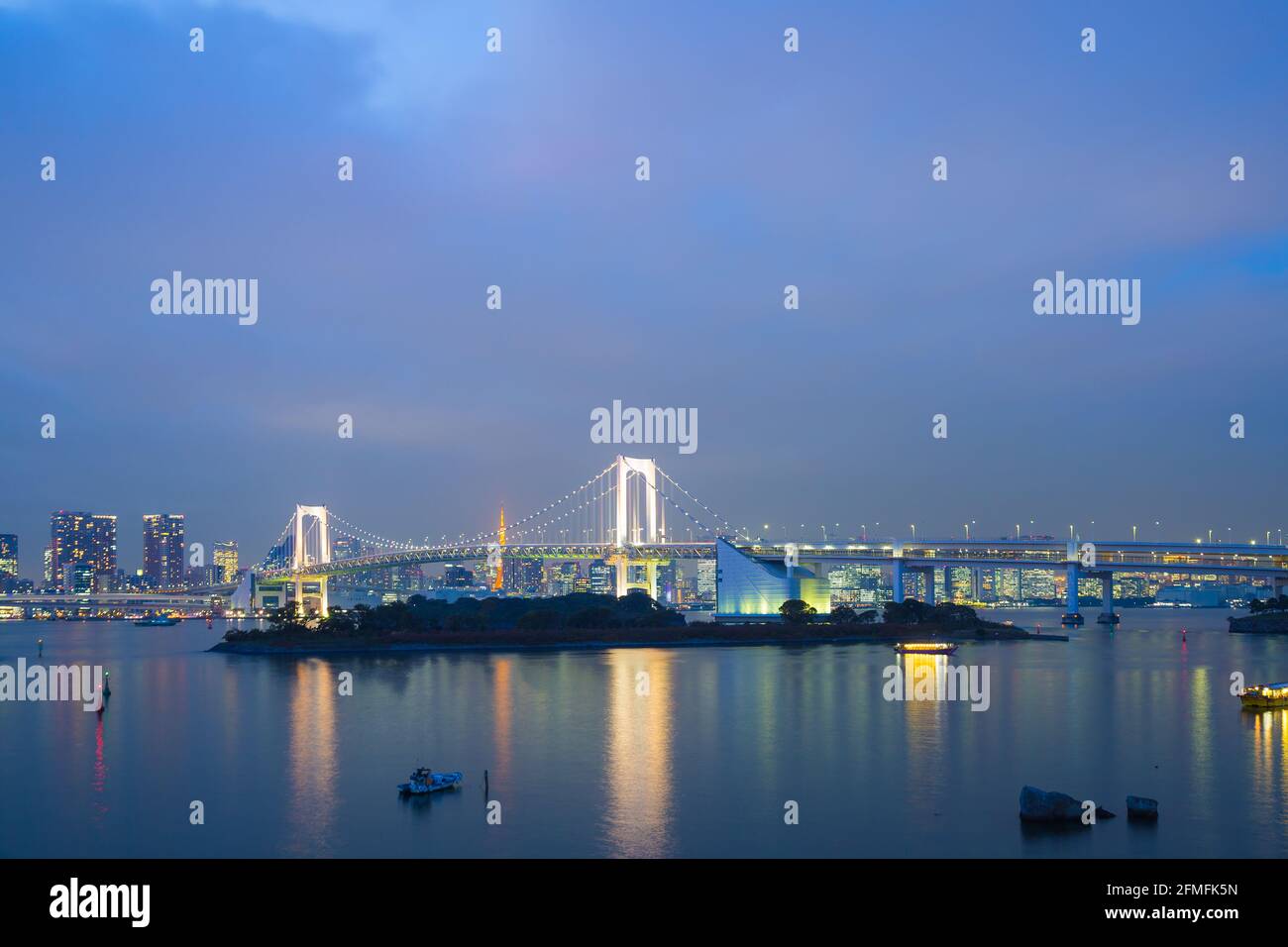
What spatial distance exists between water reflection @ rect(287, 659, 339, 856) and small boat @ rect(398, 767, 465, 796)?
70 centimetres

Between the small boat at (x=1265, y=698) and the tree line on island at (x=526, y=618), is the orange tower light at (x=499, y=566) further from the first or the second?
the small boat at (x=1265, y=698)

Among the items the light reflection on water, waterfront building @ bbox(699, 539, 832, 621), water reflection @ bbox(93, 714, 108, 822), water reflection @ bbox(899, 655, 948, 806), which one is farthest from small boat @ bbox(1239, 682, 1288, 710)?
waterfront building @ bbox(699, 539, 832, 621)

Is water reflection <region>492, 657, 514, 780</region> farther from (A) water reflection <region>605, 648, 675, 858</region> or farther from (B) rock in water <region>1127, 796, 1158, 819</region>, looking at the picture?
(B) rock in water <region>1127, 796, 1158, 819</region>

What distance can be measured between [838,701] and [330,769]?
8.39 meters

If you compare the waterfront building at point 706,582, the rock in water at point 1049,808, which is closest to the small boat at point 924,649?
the rock in water at point 1049,808

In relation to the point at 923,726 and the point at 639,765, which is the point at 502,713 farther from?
the point at 923,726

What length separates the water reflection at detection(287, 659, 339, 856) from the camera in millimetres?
9477

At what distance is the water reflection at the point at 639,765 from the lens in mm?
9188

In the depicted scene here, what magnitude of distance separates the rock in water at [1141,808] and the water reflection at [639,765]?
4.07 metres
